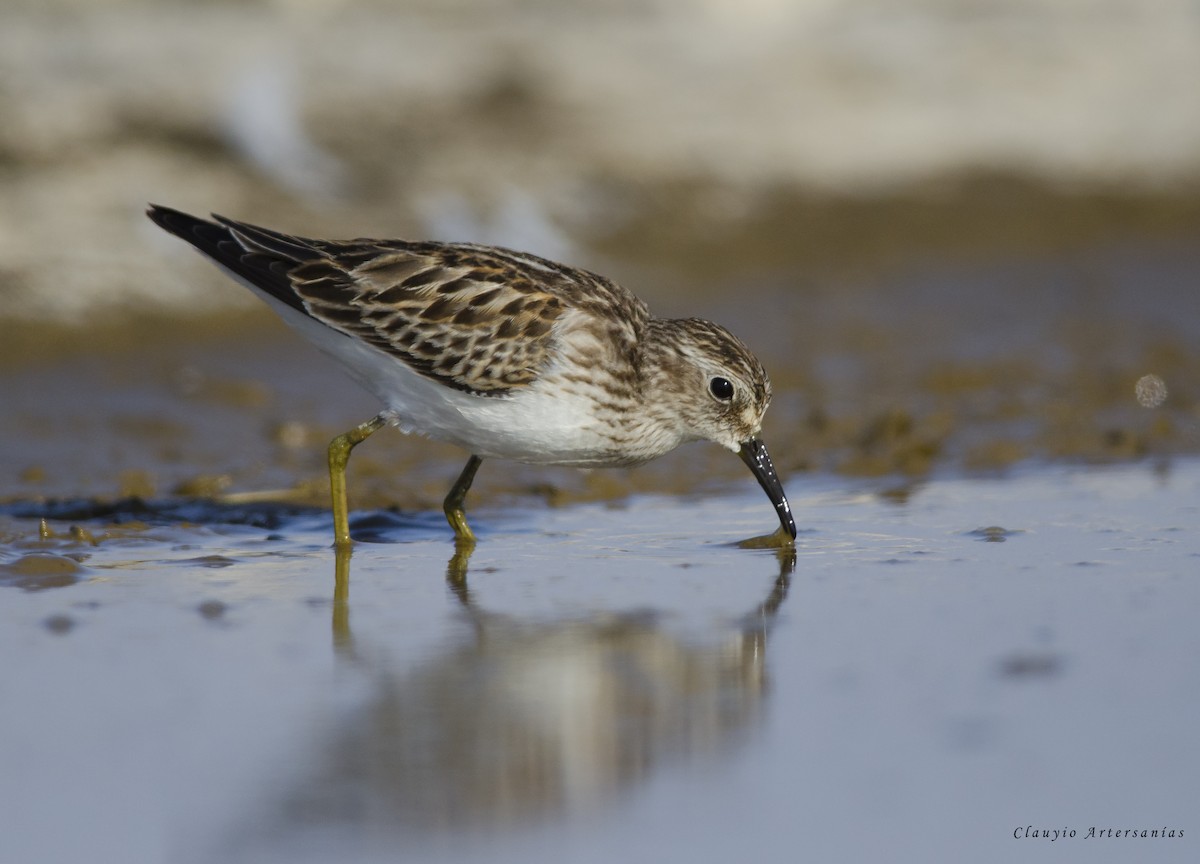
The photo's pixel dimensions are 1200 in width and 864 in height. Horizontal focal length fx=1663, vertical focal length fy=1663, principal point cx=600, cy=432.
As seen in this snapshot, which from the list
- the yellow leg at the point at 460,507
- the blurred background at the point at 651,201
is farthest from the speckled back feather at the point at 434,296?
the blurred background at the point at 651,201

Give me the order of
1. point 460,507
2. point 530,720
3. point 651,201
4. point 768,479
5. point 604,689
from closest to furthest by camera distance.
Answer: point 530,720 < point 604,689 < point 768,479 < point 460,507 < point 651,201

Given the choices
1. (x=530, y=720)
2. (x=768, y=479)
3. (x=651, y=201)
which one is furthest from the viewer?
(x=651, y=201)

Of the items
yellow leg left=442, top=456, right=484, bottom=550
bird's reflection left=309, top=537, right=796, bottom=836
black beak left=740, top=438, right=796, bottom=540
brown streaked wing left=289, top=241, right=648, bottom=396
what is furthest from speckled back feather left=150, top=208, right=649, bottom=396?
bird's reflection left=309, top=537, right=796, bottom=836

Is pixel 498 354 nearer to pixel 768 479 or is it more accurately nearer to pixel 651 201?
pixel 768 479

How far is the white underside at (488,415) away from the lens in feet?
26.6

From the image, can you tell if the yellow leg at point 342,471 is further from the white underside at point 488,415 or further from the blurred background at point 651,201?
the blurred background at point 651,201

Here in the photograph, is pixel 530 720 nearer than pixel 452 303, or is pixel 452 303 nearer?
pixel 530 720

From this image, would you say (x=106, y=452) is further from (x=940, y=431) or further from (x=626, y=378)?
(x=940, y=431)

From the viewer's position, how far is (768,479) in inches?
332

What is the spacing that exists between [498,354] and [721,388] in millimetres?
1174

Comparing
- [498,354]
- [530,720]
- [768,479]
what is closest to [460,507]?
[498,354]

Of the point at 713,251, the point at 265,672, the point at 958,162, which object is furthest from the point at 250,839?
the point at 958,162

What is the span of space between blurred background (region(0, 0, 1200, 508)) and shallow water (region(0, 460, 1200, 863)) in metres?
1.67

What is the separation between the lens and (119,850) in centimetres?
443
